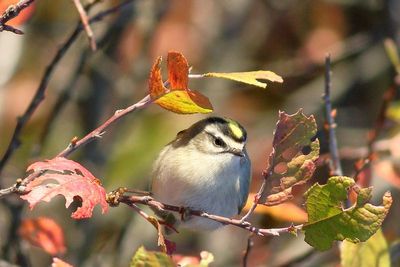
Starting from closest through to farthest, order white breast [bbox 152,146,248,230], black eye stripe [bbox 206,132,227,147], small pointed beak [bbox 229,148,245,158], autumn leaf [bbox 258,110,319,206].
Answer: autumn leaf [bbox 258,110,319,206] < white breast [bbox 152,146,248,230] < small pointed beak [bbox 229,148,245,158] < black eye stripe [bbox 206,132,227,147]

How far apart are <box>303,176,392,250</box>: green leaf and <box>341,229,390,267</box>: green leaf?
2.02 ft

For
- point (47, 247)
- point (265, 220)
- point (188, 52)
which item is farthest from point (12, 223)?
point (188, 52)

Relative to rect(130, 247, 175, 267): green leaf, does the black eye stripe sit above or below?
below

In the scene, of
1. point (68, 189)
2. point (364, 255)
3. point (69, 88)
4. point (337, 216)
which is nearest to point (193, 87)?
point (69, 88)

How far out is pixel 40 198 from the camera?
206cm

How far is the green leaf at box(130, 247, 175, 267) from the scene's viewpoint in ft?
6.15

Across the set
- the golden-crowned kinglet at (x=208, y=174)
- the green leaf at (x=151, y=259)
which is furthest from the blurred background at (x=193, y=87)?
→ the green leaf at (x=151, y=259)

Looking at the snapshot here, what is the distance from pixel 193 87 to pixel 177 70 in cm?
377

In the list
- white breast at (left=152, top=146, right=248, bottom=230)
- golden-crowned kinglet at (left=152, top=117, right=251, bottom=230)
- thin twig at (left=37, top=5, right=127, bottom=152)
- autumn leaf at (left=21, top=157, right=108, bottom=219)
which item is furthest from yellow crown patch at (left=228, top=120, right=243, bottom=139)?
autumn leaf at (left=21, top=157, right=108, bottom=219)

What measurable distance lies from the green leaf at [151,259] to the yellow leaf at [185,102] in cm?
49

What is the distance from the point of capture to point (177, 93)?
2242 mm

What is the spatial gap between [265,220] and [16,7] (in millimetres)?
3753

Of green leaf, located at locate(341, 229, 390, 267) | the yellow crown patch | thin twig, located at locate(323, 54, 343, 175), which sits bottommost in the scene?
the yellow crown patch

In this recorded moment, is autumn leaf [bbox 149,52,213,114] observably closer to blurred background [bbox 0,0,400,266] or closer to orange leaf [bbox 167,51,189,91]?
orange leaf [bbox 167,51,189,91]
